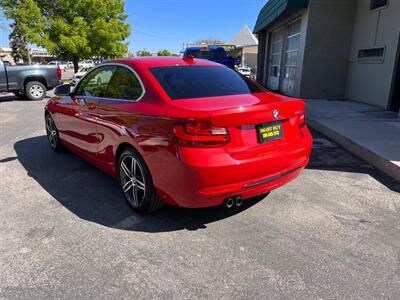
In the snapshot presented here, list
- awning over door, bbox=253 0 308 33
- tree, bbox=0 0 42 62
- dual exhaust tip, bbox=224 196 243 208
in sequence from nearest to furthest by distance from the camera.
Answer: dual exhaust tip, bbox=224 196 243 208 → awning over door, bbox=253 0 308 33 → tree, bbox=0 0 42 62

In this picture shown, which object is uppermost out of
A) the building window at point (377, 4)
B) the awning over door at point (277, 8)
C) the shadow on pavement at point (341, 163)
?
the awning over door at point (277, 8)

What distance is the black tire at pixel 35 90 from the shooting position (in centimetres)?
1345

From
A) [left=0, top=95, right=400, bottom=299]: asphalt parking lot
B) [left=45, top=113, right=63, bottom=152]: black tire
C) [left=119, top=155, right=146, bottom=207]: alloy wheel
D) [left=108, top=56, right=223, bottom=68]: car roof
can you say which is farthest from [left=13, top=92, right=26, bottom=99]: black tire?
[left=119, top=155, right=146, bottom=207]: alloy wheel

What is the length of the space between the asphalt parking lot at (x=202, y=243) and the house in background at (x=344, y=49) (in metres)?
6.19

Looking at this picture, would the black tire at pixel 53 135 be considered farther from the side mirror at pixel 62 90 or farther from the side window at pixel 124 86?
the side window at pixel 124 86

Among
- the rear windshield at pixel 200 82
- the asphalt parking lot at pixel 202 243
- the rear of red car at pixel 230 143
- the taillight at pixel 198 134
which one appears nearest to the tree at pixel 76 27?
the asphalt parking lot at pixel 202 243

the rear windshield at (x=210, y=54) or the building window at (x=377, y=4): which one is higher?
the building window at (x=377, y=4)

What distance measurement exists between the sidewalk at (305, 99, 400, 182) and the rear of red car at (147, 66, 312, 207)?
2.09 m

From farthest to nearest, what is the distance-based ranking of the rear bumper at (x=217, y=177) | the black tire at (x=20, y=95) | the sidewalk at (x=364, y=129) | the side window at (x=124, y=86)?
1. the black tire at (x=20, y=95)
2. the sidewalk at (x=364, y=129)
3. the side window at (x=124, y=86)
4. the rear bumper at (x=217, y=177)

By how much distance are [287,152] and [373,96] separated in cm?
819

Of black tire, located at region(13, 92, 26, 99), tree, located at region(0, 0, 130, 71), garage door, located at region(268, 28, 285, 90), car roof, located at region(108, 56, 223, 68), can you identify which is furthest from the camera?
tree, located at region(0, 0, 130, 71)

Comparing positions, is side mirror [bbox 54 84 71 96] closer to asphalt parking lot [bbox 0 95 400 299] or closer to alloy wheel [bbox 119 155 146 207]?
asphalt parking lot [bbox 0 95 400 299]

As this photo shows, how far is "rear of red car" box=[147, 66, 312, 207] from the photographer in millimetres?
2873

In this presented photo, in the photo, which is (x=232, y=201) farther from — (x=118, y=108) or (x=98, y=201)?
(x=98, y=201)
